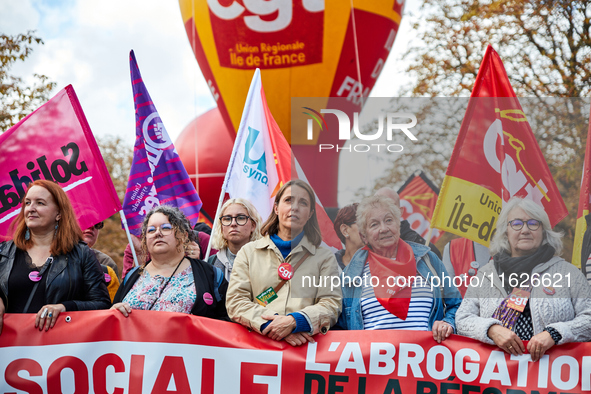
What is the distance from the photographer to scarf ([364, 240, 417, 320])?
4.38 metres

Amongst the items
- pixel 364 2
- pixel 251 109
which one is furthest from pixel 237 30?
pixel 251 109

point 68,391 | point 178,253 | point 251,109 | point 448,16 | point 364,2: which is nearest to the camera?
point 68,391

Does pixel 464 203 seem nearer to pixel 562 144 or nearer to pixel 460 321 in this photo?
pixel 460 321

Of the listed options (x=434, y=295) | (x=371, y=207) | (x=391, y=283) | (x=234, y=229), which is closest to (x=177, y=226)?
(x=234, y=229)

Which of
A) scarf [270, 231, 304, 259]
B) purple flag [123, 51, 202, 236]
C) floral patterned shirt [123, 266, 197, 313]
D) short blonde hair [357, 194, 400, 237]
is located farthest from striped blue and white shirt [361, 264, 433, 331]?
purple flag [123, 51, 202, 236]

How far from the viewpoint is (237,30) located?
1081 cm

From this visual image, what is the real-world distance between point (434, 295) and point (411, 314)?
20 centimetres

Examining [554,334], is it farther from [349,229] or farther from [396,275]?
[349,229]

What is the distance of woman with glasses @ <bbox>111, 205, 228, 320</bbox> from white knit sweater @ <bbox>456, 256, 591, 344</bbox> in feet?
5.41

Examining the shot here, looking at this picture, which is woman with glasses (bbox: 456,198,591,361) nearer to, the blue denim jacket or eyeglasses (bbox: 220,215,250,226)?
the blue denim jacket

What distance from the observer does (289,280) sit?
169 inches

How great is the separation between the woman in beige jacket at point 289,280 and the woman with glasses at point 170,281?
25 centimetres

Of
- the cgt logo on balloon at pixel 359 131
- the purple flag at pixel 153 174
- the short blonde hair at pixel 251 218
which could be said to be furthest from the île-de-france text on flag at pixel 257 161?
the cgt logo on balloon at pixel 359 131

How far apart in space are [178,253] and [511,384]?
2352 millimetres
